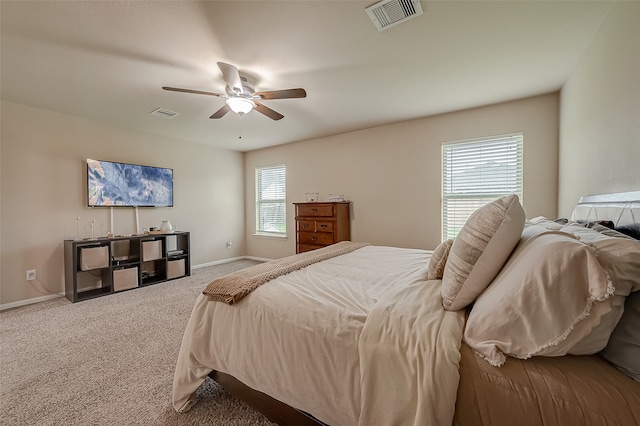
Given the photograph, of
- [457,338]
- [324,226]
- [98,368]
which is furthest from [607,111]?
[98,368]

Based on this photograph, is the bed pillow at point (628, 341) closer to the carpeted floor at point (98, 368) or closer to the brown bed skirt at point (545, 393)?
the brown bed skirt at point (545, 393)

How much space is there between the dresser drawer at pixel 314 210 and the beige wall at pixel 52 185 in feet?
7.49

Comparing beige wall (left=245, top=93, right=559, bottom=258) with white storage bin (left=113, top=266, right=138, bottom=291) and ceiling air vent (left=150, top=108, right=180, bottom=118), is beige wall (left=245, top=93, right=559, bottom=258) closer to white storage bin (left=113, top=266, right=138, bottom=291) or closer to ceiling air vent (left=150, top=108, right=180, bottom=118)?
ceiling air vent (left=150, top=108, right=180, bottom=118)

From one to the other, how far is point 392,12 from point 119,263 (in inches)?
175

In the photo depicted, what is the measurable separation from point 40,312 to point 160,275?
1.40m

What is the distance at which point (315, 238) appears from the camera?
13.2 ft

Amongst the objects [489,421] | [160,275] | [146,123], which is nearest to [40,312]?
[160,275]

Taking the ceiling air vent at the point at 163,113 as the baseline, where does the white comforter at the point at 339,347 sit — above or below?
below

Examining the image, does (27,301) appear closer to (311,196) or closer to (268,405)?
(268,405)

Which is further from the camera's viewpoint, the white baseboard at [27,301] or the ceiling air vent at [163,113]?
the ceiling air vent at [163,113]

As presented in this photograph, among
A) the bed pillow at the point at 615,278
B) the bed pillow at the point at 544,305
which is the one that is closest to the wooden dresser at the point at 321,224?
the bed pillow at the point at 544,305

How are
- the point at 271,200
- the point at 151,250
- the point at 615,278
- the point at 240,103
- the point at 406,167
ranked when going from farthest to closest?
the point at 271,200 → the point at 151,250 → the point at 406,167 → the point at 240,103 → the point at 615,278

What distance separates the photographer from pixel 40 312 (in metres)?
2.85

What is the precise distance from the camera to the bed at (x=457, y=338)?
2.26 feet
